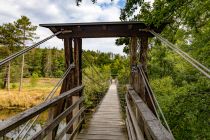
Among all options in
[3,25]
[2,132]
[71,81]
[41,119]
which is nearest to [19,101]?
[41,119]

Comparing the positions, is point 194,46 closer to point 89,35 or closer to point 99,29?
point 99,29

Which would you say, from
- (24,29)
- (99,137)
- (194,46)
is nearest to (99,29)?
(99,137)

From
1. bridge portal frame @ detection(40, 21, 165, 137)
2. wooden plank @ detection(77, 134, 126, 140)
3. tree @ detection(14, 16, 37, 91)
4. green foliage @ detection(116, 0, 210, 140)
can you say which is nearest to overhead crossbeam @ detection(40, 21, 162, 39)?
bridge portal frame @ detection(40, 21, 165, 137)

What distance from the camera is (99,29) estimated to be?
3520 mm

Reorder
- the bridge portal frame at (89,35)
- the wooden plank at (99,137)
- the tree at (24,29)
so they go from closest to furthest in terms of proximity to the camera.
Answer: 1. the bridge portal frame at (89,35)
2. the wooden plank at (99,137)
3. the tree at (24,29)

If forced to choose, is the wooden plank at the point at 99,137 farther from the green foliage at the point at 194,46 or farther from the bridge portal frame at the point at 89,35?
the green foliage at the point at 194,46

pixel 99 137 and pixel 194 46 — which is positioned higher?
pixel 194 46

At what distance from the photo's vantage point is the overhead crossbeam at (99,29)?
11.1 feet

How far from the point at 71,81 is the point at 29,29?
81.9 ft

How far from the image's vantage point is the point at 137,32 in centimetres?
341

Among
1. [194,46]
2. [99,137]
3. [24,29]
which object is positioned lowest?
[99,137]

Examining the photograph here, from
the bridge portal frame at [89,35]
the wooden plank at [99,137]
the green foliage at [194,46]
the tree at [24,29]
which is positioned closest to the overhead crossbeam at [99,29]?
the bridge portal frame at [89,35]

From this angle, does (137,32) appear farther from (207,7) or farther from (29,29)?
(29,29)

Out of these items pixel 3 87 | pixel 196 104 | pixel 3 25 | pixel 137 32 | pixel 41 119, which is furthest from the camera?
pixel 3 87
